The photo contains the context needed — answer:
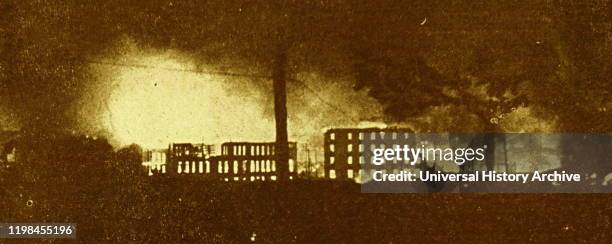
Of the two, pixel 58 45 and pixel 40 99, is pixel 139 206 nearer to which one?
pixel 40 99

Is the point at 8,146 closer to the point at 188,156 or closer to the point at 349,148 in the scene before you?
the point at 188,156

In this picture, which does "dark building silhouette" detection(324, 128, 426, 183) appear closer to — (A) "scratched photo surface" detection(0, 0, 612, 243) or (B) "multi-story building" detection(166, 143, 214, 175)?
(A) "scratched photo surface" detection(0, 0, 612, 243)

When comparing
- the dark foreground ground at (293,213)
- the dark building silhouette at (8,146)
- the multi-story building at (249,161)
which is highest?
the dark building silhouette at (8,146)

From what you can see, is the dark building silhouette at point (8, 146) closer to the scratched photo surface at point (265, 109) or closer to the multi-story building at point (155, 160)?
the scratched photo surface at point (265, 109)

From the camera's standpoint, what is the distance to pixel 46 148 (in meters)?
2.87

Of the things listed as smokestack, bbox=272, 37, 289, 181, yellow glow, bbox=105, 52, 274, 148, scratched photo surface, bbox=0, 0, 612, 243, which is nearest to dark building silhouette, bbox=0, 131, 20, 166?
scratched photo surface, bbox=0, 0, 612, 243

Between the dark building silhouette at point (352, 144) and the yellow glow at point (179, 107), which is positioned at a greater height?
the yellow glow at point (179, 107)

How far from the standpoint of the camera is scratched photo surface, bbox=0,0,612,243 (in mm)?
2846

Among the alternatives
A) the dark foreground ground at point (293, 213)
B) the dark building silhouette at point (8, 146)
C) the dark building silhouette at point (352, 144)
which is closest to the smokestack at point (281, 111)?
the dark foreground ground at point (293, 213)

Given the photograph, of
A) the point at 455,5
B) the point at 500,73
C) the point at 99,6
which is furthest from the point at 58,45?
the point at 500,73

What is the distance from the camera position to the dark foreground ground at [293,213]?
2863 millimetres

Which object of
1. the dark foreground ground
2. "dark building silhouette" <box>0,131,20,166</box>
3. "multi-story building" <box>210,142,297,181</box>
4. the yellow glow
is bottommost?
the dark foreground ground

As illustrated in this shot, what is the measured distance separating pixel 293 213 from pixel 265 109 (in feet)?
2.46

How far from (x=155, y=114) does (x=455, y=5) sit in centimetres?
221
